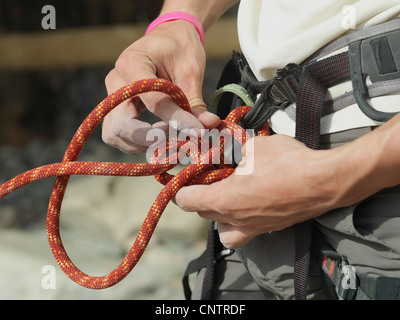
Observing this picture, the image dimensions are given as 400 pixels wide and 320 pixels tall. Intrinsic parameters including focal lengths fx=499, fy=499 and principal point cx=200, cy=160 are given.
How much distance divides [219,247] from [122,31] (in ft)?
6.91

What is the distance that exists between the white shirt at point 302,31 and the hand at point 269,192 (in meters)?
0.08

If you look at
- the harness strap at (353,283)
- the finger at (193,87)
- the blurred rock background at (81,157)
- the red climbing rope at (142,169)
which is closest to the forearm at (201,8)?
the finger at (193,87)

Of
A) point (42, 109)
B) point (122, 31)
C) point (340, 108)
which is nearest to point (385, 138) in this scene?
point (340, 108)

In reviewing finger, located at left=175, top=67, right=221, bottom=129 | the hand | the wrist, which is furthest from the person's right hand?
the wrist

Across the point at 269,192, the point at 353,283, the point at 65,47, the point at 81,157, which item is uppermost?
the point at 65,47

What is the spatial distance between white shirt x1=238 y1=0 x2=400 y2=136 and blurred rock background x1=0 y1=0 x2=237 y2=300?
3.48 feet

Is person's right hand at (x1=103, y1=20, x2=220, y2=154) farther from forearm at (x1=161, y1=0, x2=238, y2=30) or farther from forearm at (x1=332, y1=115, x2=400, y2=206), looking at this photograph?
forearm at (x1=332, y1=115, x2=400, y2=206)

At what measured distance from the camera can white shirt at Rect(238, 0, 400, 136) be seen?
659mm

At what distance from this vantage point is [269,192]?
65cm

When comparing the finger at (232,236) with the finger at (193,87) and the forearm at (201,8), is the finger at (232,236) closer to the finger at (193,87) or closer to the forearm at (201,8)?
the finger at (193,87)

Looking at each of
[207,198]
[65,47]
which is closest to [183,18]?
[207,198]

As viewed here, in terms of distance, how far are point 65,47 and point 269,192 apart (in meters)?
2.46

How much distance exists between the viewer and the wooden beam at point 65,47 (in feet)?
9.25

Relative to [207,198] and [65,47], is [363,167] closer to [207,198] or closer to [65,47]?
[207,198]
